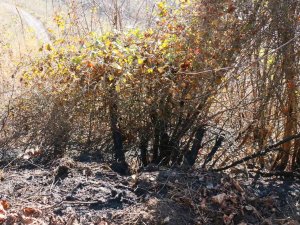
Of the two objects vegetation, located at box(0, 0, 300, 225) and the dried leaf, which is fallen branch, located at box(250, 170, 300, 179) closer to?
vegetation, located at box(0, 0, 300, 225)

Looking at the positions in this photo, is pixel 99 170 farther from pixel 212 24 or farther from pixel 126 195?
pixel 212 24

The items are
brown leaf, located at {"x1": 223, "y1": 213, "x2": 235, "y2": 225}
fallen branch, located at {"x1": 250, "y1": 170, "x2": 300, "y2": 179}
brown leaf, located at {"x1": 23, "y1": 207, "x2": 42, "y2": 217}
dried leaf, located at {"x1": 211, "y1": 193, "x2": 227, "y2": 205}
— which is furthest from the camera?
fallen branch, located at {"x1": 250, "y1": 170, "x2": 300, "y2": 179}

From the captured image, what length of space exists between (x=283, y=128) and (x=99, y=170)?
202cm

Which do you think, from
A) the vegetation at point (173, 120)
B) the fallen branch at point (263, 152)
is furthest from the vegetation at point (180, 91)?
the fallen branch at point (263, 152)

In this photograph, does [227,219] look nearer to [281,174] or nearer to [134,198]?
[134,198]

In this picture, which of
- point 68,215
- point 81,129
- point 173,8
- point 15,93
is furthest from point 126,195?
point 15,93

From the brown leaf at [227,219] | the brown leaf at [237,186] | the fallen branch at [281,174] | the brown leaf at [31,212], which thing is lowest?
the brown leaf at [227,219]

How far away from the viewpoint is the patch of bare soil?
3266 millimetres

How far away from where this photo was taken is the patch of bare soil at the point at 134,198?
3266 millimetres

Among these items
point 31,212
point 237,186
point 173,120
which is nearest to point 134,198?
point 31,212

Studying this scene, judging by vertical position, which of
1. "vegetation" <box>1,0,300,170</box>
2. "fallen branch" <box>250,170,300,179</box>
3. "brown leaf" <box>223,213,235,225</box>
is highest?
"vegetation" <box>1,0,300,170</box>

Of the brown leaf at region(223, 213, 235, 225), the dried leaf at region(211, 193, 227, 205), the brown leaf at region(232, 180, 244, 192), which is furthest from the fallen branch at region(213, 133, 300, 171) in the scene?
the brown leaf at region(223, 213, 235, 225)

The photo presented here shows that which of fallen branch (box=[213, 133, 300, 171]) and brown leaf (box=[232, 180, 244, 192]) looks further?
fallen branch (box=[213, 133, 300, 171])

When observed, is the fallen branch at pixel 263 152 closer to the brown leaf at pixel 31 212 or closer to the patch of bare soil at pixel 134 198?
the patch of bare soil at pixel 134 198
